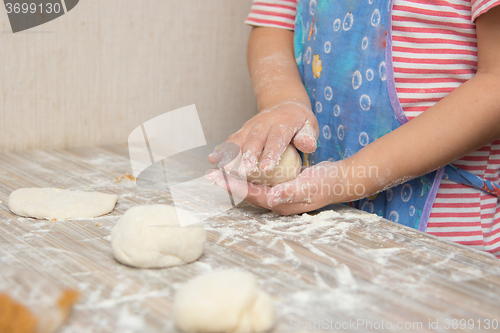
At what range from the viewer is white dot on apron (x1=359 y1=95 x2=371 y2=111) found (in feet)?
3.13

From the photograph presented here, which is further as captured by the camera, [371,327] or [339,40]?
[339,40]

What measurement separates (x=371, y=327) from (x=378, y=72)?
1.93 feet

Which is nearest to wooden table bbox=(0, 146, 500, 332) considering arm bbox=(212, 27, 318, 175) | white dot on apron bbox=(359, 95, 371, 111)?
arm bbox=(212, 27, 318, 175)

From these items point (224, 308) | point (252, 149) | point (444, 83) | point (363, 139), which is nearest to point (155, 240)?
point (224, 308)

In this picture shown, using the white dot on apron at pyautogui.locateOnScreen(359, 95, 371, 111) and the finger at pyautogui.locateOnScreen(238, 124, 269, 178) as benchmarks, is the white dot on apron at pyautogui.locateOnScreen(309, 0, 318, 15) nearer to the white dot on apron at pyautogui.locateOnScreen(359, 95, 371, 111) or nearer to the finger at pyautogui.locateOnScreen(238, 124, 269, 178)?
the white dot on apron at pyautogui.locateOnScreen(359, 95, 371, 111)

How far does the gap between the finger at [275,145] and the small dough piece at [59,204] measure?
30cm

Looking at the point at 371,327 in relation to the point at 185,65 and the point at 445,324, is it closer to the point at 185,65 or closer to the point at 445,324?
the point at 445,324

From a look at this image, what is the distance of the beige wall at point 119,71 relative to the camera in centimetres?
123

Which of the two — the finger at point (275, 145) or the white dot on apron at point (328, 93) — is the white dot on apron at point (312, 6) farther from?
the finger at point (275, 145)

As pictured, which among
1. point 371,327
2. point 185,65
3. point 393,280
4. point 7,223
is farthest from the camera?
point 185,65

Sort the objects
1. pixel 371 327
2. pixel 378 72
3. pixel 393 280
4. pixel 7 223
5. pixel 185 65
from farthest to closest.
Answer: pixel 185 65 < pixel 378 72 < pixel 7 223 < pixel 393 280 < pixel 371 327

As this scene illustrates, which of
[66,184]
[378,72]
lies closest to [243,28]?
[378,72]

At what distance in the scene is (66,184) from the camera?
100 cm

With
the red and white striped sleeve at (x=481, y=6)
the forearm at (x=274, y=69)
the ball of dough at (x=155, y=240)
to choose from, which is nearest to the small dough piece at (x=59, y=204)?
the ball of dough at (x=155, y=240)
